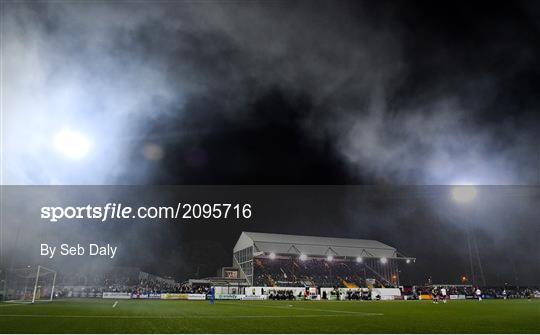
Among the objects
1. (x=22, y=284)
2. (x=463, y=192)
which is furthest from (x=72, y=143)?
(x=463, y=192)

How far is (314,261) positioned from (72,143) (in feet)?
98.7

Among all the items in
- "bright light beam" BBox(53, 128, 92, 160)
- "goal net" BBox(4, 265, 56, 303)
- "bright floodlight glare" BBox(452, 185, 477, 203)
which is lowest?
"goal net" BBox(4, 265, 56, 303)

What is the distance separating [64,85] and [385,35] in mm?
11872

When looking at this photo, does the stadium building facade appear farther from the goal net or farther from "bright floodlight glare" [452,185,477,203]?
the goal net

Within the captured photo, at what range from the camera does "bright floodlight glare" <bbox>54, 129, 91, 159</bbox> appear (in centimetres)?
1844

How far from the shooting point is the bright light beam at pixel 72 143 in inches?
726


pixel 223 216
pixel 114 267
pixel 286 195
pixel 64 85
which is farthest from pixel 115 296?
pixel 64 85

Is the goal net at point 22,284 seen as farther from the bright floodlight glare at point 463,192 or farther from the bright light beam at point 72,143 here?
the bright floodlight glare at point 463,192

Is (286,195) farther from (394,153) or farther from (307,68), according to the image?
(307,68)

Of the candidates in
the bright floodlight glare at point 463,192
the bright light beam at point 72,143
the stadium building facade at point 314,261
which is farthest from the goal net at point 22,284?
A: the bright floodlight glare at point 463,192

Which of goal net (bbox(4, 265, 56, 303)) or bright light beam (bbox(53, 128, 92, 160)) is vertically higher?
bright light beam (bbox(53, 128, 92, 160))

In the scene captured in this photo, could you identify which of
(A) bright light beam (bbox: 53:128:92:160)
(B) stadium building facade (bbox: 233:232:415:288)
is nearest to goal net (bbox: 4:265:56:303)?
(A) bright light beam (bbox: 53:128:92:160)

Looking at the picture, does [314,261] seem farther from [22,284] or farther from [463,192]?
[22,284]

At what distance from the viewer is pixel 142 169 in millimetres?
21797
